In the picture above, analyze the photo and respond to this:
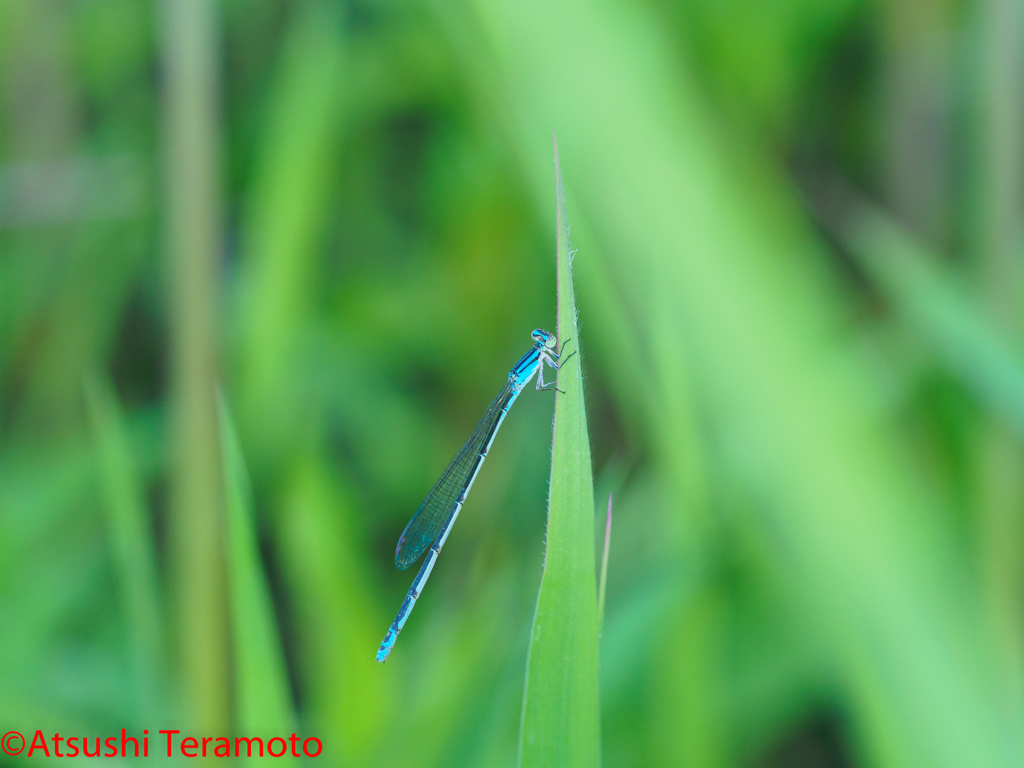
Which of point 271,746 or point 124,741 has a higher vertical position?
point 124,741

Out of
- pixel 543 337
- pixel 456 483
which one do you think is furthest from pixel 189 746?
pixel 543 337

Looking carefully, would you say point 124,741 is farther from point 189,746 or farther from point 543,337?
point 543,337

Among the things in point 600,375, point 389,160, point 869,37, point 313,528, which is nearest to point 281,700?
point 313,528

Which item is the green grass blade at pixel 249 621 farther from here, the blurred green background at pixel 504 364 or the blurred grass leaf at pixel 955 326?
the blurred grass leaf at pixel 955 326

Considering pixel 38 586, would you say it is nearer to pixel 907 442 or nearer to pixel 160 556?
pixel 160 556

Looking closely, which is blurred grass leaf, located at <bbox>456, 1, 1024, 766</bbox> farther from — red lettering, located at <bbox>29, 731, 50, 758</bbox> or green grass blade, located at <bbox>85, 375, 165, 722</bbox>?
red lettering, located at <bbox>29, 731, 50, 758</bbox>
